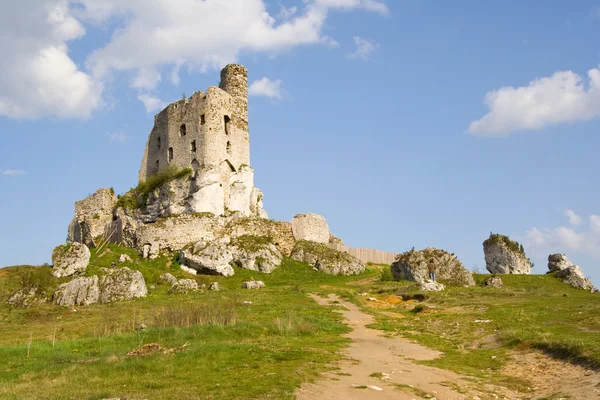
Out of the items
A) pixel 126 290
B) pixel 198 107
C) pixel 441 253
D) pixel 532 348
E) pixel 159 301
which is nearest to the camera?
pixel 532 348

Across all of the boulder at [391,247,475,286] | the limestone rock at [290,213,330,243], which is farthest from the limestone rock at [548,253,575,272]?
the limestone rock at [290,213,330,243]

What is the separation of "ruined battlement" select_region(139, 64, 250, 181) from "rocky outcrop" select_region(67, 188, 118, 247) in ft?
13.8

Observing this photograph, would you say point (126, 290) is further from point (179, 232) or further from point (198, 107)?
point (198, 107)

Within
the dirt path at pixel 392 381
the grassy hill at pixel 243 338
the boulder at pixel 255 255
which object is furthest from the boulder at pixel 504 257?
the dirt path at pixel 392 381

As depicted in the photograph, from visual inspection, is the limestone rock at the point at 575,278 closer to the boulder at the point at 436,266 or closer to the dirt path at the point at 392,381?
the boulder at the point at 436,266

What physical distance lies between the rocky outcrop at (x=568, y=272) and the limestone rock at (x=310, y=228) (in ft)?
63.5

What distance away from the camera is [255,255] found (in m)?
41.1

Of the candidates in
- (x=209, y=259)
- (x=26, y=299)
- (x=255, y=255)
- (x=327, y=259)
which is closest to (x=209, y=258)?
(x=209, y=259)

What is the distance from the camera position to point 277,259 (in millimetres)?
42406

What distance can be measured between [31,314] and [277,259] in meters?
19.3

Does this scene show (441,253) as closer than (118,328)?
No

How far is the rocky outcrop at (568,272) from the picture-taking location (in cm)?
3942

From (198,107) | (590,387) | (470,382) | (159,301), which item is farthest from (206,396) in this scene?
(198,107)

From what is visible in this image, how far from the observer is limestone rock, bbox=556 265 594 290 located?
129 ft
